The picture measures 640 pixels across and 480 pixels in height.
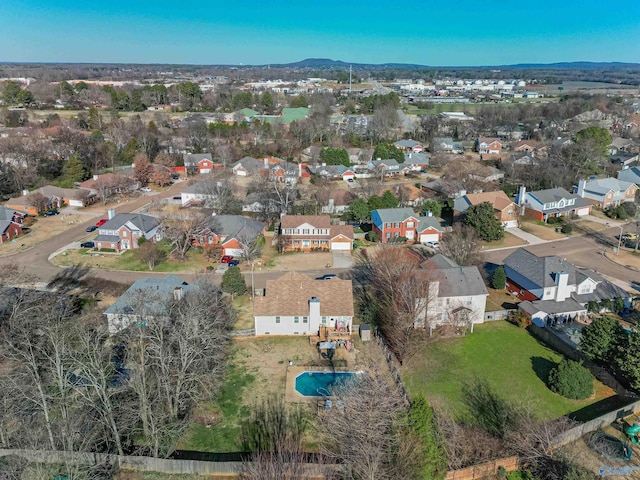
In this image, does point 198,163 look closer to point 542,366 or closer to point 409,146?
point 409,146

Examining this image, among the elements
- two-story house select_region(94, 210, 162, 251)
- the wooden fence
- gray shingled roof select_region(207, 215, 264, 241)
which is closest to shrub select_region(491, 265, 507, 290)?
the wooden fence

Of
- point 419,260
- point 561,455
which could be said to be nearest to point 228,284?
point 419,260

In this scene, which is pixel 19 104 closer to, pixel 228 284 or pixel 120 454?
pixel 228 284

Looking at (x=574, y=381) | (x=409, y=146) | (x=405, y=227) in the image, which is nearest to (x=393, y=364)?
(x=574, y=381)

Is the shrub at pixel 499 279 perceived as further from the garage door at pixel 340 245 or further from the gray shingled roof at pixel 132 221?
the gray shingled roof at pixel 132 221

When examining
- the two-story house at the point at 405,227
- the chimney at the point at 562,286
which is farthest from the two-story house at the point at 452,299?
the two-story house at the point at 405,227

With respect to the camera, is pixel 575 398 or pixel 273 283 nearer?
pixel 575 398
